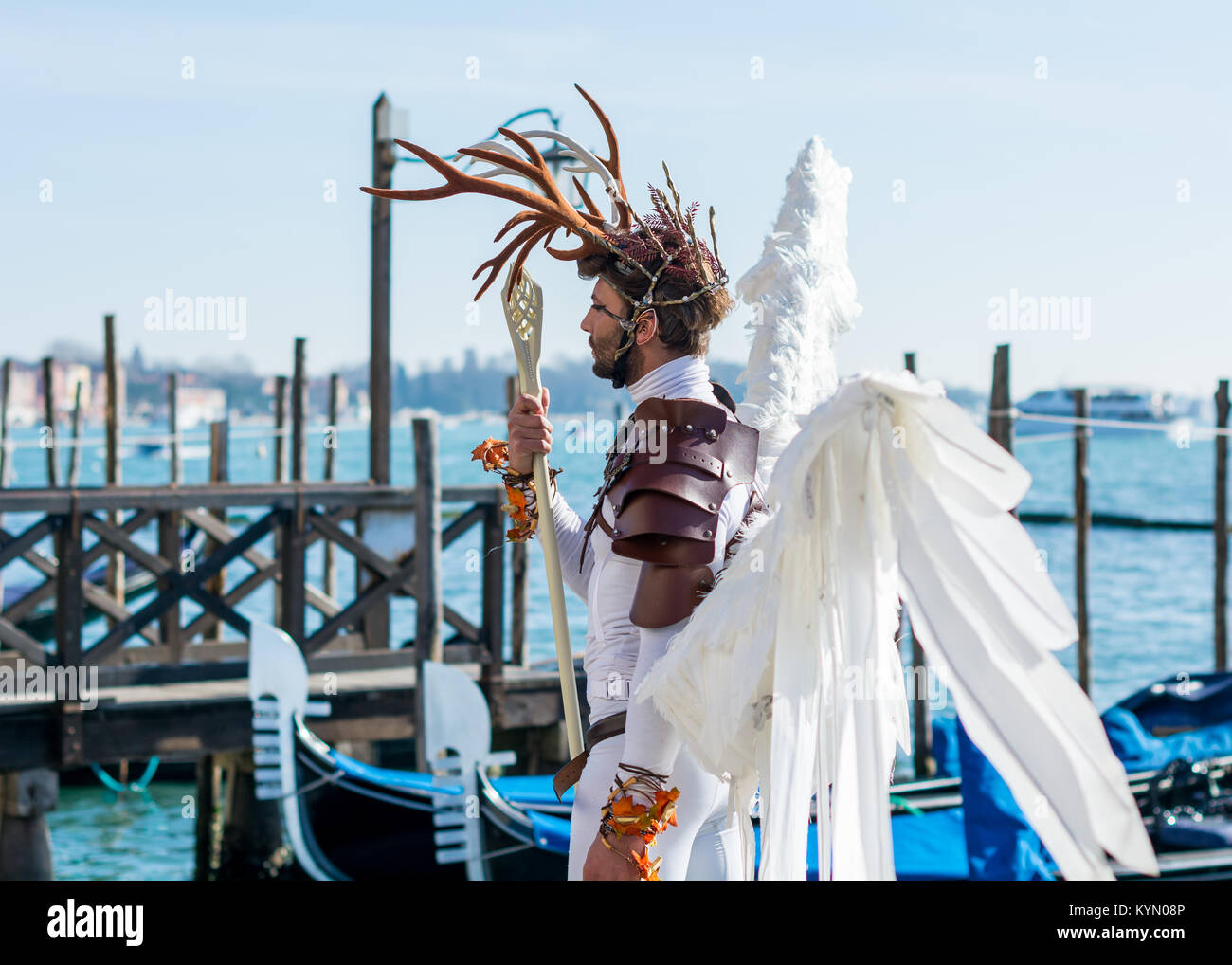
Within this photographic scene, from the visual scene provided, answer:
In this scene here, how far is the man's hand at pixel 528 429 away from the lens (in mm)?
2152

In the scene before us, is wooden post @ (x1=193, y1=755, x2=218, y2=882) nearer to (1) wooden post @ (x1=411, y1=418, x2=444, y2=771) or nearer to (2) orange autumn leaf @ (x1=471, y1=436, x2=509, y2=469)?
(1) wooden post @ (x1=411, y1=418, x2=444, y2=771)

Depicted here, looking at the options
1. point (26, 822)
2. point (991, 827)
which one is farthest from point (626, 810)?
point (26, 822)

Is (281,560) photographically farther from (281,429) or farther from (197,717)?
(281,429)

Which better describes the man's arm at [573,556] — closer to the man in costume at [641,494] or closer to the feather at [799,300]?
the man in costume at [641,494]

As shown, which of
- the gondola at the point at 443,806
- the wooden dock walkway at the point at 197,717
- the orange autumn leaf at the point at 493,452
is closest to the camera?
the orange autumn leaf at the point at 493,452

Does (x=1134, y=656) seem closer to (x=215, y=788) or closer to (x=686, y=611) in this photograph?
(x=215, y=788)

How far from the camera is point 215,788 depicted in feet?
29.4

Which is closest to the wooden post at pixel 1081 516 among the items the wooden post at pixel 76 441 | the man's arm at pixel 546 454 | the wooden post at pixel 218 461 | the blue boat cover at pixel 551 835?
the blue boat cover at pixel 551 835

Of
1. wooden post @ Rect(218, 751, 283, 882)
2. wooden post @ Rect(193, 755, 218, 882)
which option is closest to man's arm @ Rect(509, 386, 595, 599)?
wooden post @ Rect(218, 751, 283, 882)

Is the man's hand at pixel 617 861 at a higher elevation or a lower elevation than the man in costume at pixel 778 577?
lower

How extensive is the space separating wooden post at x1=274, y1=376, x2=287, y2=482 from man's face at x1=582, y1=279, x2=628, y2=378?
10138 millimetres

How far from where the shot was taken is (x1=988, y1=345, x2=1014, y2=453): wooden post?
853cm

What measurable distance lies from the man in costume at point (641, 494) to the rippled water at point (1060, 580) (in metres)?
1.13

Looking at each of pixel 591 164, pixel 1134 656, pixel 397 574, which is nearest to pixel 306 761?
pixel 397 574
